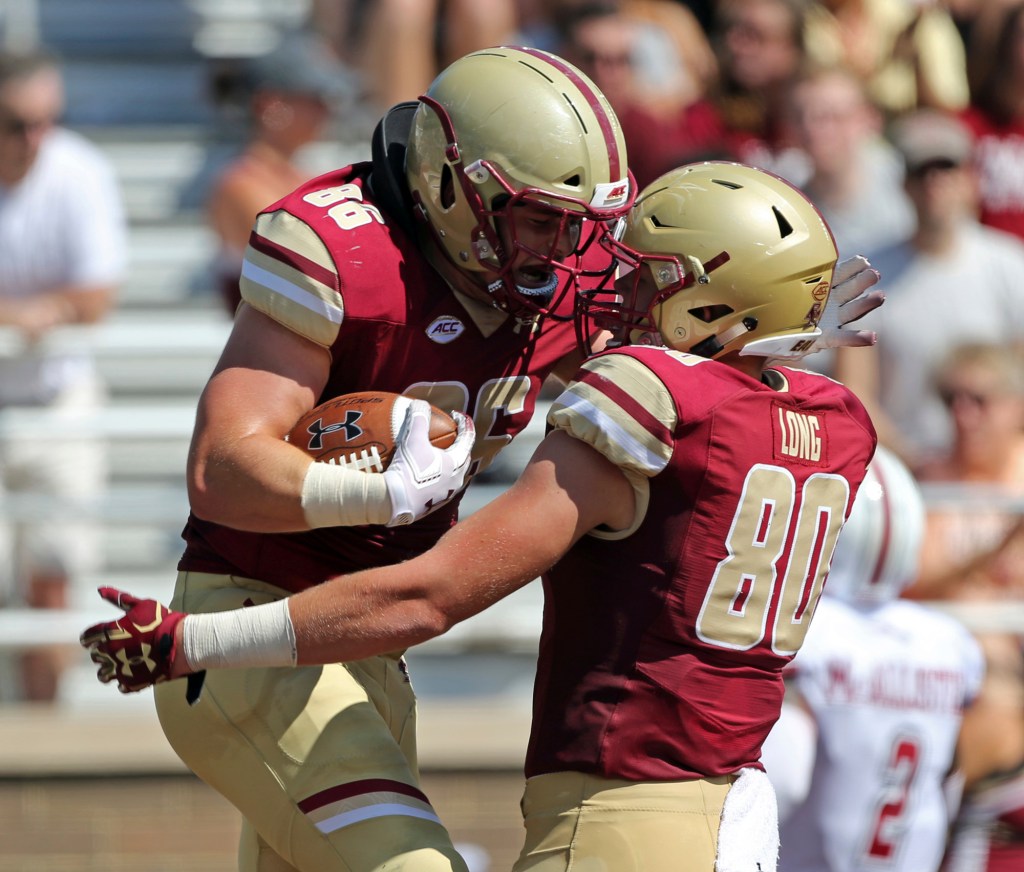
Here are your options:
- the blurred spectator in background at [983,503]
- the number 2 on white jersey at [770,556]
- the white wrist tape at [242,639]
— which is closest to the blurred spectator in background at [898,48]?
the blurred spectator in background at [983,503]

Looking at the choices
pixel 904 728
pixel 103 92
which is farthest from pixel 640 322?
pixel 103 92

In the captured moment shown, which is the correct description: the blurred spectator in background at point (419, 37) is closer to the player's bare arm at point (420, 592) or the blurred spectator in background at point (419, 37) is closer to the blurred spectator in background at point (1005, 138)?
the blurred spectator in background at point (1005, 138)

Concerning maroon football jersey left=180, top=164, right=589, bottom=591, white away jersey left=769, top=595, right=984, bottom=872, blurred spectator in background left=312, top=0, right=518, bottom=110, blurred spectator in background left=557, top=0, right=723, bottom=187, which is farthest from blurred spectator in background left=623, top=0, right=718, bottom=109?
maroon football jersey left=180, top=164, right=589, bottom=591

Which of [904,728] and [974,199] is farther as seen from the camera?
[974,199]

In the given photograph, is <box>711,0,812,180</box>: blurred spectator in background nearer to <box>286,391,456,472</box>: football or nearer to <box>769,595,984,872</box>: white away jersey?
<box>769,595,984,872</box>: white away jersey

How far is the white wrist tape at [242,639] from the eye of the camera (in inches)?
103

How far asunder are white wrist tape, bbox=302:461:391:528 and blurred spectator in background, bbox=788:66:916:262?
3.59 m

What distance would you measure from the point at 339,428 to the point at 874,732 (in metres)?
1.71

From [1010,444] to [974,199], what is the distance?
4.00ft

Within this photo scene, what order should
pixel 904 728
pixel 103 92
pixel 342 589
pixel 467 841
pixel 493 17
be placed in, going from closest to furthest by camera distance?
pixel 342 589
pixel 904 728
pixel 467 841
pixel 493 17
pixel 103 92

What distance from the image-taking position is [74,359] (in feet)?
18.9

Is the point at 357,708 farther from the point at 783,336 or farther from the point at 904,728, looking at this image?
the point at 904,728

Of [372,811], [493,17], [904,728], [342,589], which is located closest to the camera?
[342,589]

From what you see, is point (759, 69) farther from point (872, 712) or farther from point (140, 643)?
point (140, 643)
